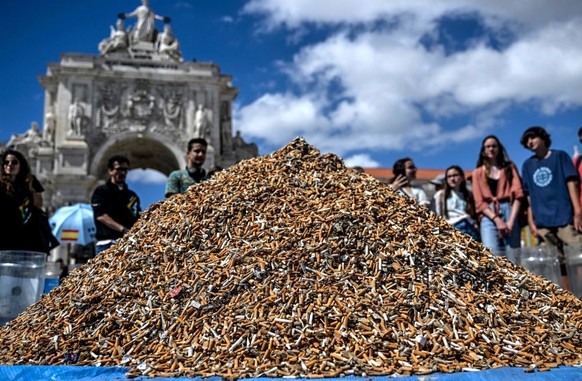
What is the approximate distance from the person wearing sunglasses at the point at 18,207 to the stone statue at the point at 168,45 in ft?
77.1

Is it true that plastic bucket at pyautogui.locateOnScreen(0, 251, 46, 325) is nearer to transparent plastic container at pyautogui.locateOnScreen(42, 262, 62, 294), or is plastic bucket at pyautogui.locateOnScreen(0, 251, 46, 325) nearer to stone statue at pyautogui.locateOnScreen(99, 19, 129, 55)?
transparent plastic container at pyautogui.locateOnScreen(42, 262, 62, 294)

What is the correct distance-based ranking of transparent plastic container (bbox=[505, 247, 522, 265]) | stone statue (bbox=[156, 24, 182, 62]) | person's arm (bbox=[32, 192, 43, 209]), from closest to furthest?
transparent plastic container (bbox=[505, 247, 522, 265])
person's arm (bbox=[32, 192, 43, 209])
stone statue (bbox=[156, 24, 182, 62])

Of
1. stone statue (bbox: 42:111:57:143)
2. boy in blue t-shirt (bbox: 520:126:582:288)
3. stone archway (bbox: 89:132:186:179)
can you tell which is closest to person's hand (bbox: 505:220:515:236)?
boy in blue t-shirt (bbox: 520:126:582:288)

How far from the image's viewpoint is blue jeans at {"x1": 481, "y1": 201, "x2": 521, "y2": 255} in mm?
5438

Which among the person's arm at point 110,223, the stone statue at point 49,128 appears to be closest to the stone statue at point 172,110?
the stone statue at point 49,128

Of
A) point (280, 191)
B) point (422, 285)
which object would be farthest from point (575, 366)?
point (280, 191)

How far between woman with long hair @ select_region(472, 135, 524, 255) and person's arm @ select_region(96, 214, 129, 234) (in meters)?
3.70

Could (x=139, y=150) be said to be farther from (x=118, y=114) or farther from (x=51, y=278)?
(x=51, y=278)

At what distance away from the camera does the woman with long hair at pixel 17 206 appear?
197 inches

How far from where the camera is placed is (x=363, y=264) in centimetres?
300

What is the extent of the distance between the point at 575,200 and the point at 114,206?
4778 millimetres

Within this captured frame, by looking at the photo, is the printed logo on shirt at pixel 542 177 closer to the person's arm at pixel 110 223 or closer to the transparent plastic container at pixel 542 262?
the transparent plastic container at pixel 542 262

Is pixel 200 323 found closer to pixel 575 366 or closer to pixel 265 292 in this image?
pixel 265 292

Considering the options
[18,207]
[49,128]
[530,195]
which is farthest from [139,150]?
[530,195]
